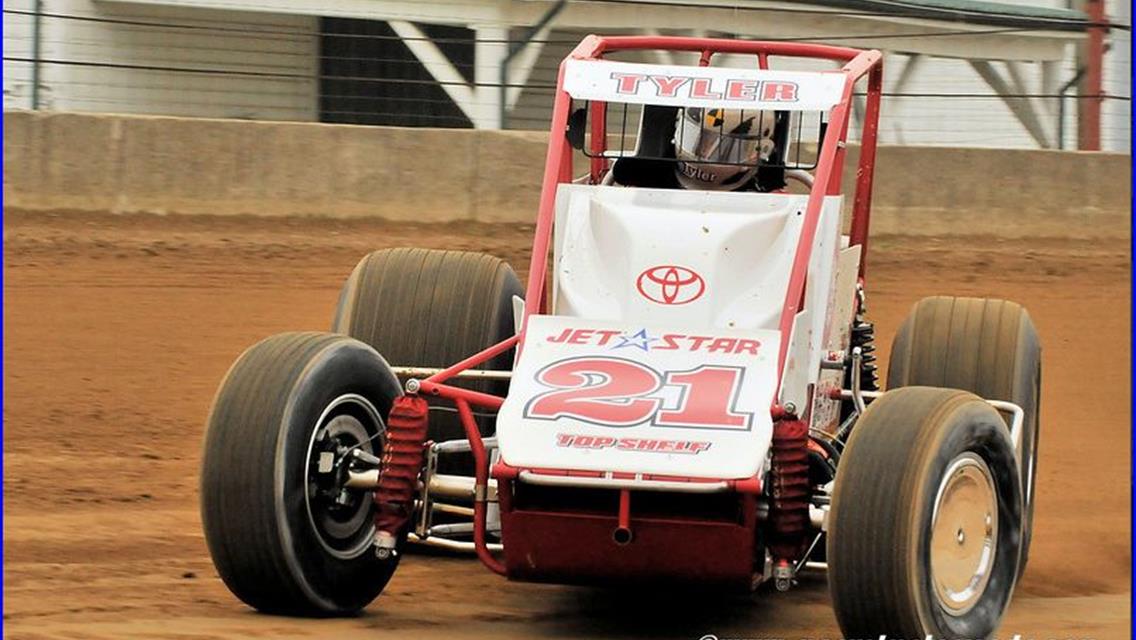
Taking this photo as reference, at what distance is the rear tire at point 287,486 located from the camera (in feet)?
20.1

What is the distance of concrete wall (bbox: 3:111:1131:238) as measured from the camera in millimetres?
13781

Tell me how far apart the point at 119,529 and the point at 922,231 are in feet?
26.1

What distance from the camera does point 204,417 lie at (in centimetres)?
1043

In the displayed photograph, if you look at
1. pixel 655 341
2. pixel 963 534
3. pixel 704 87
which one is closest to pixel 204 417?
pixel 704 87

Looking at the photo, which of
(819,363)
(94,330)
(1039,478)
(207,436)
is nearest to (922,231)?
(1039,478)

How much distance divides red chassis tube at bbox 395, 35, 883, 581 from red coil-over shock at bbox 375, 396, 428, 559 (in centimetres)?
9

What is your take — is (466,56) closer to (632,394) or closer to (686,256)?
(686,256)

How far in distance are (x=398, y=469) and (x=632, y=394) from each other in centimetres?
75

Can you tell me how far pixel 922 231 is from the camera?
14461 millimetres

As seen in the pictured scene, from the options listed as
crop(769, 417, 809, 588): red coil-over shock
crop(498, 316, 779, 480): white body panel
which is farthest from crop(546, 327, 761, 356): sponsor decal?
crop(769, 417, 809, 588): red coil-over shock

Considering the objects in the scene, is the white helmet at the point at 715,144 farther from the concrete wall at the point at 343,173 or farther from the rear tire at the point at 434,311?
the concrete wall at the point at 343,173

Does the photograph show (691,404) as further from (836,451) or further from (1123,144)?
(1123,144)

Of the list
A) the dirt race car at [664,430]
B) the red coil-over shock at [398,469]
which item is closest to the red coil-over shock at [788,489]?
the dirt race car at [664,430]

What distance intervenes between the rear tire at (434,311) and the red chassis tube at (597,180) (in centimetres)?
51
